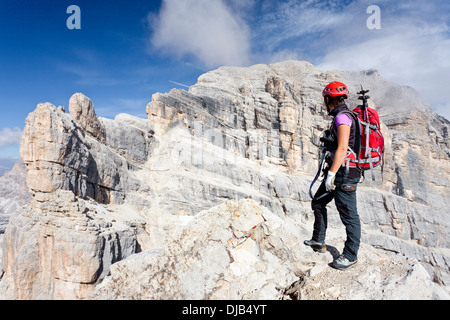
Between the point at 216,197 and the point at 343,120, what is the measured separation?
26070 mm

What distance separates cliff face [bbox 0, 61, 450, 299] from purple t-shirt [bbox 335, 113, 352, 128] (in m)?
2.40

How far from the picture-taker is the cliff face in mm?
4137

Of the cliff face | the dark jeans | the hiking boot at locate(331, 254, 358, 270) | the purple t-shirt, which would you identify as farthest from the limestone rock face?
the hiking boot at locate(331, 254, 358, 270)

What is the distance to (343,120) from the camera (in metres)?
3.82

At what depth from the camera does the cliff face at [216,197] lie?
13.6 ft

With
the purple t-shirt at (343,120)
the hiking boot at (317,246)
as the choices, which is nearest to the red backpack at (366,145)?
the purple t-shirt at (343,120)

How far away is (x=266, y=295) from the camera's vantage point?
383 centimetres

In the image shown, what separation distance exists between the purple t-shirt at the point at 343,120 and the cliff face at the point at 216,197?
94.7 inches

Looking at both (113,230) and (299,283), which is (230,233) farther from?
(113,230)

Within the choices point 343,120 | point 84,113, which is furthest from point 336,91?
point 84,113

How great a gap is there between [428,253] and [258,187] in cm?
3521

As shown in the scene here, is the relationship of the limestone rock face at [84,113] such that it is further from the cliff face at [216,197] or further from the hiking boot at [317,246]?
the hiking boot at [317,246]

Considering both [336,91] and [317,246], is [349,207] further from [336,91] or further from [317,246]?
[336,91]

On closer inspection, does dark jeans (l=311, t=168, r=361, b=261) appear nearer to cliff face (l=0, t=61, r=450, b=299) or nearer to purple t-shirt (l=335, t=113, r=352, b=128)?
cliff face (l=0, t=61, r=450, b=299)
